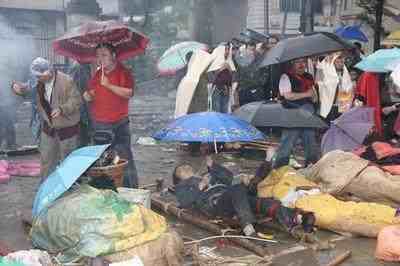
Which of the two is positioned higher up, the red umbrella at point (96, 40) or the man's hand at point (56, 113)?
the red umbrella at point (96, 40)

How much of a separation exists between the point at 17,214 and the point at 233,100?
518 cm

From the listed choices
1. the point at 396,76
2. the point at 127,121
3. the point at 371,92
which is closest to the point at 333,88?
the point at 371,92

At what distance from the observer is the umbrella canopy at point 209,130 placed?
507 centimetres

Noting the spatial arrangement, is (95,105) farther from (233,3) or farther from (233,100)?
(233,3)

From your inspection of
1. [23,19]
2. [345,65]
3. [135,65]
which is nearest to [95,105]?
[345,65]

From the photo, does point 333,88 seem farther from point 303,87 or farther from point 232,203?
point 232,203

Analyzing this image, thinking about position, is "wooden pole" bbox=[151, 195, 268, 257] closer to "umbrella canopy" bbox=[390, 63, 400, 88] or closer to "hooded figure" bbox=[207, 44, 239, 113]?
"umbrella canopy" bbox=[390, 63, 400, 88]

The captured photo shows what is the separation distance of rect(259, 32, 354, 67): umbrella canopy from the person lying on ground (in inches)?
69.8

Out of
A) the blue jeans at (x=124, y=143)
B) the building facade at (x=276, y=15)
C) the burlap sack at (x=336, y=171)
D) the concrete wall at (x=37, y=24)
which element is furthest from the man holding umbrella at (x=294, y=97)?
the concrete wall at (x=37, y=24)

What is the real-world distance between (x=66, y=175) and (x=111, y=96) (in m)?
1.73

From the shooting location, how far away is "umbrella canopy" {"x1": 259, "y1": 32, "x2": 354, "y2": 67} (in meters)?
6.65

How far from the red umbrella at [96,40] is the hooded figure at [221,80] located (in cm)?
324

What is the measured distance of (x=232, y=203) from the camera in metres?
5.50

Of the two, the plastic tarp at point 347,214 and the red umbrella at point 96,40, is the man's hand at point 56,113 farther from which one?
the plastic tarp at point 347,214
